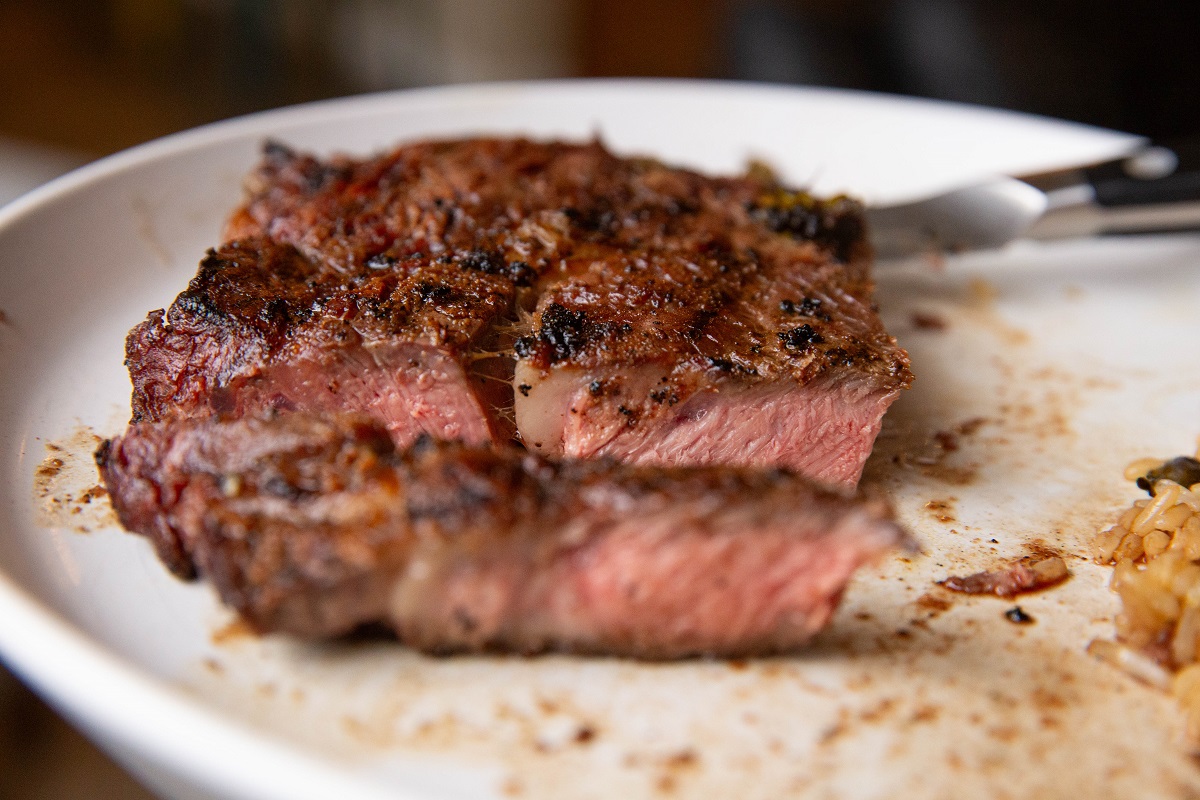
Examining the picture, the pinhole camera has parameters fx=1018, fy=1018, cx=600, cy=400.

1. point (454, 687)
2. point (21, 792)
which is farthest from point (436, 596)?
point (21, 792)

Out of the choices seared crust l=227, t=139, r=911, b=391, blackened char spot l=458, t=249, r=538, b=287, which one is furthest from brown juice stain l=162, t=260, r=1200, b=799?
blackened char spot l=458, t=249, r=538, b=287

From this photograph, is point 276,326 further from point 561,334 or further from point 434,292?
point 561,334

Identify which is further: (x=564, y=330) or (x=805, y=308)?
(x=805, y=308)

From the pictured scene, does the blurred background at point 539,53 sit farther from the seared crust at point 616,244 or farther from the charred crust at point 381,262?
the charred crust at point 381,262

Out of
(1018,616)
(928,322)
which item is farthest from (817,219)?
(1018,616)

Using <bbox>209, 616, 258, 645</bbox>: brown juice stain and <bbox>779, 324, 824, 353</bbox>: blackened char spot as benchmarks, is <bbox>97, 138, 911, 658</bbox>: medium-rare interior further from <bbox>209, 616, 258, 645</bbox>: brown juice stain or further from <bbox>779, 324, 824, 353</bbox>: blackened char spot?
<bbox>209, 616, 258, 645</bbox>: brown juice stain

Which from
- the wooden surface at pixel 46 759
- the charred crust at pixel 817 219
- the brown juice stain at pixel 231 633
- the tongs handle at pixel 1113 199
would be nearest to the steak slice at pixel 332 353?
the brown juice stain at pixel 231 633

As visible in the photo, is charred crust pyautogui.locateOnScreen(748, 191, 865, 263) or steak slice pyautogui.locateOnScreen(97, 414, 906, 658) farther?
charred crust pyautogui.locateOnScreen(748, 191, 865, 263)
